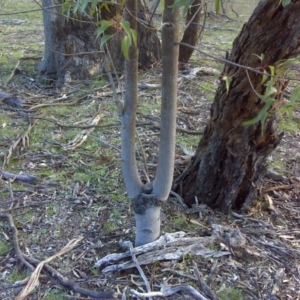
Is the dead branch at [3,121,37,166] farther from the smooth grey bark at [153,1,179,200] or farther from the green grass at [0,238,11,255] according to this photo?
the smooth grey bark at [153,1,179,200]

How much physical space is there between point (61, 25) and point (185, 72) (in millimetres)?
1725

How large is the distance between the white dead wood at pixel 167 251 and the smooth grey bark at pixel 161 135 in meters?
0.06

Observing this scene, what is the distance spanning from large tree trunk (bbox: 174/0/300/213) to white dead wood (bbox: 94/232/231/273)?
44 centimetres

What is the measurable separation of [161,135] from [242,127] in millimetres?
698

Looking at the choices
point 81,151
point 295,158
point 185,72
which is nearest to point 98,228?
point 81,151

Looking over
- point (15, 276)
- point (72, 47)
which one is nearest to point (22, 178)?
point (15, 276)

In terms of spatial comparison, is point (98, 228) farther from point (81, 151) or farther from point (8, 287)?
point (81, 151)

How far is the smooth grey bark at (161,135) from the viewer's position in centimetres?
230

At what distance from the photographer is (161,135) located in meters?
2.54

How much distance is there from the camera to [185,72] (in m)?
6.75

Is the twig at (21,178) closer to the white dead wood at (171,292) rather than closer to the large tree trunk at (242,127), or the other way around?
the large tree trunk at (242,127)

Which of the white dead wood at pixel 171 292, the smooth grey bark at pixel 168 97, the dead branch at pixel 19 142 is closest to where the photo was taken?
the smooth grey bark at pixel 168 97

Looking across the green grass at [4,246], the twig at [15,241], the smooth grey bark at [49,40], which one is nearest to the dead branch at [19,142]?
the twig at [15,241]

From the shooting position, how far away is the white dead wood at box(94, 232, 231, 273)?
2.79 meters
